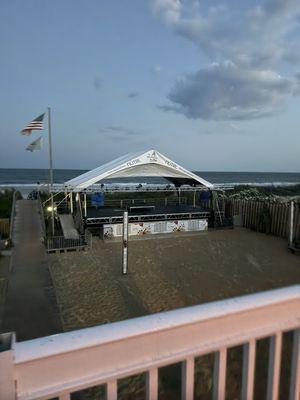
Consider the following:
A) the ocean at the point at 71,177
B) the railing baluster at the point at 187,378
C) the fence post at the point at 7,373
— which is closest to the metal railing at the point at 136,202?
the railing baluster at the point at 187,378

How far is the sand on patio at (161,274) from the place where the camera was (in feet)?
24.1

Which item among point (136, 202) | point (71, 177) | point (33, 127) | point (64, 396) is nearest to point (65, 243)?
point (33, 127)

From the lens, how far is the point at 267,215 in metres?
15.5

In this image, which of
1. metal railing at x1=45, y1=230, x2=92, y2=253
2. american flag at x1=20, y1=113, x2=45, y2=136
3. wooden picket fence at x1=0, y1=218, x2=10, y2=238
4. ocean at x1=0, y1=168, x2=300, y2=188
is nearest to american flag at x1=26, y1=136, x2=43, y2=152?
american flag at x1=20, y1=113, x2=45, y2=136

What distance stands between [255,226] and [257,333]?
15.9 meters

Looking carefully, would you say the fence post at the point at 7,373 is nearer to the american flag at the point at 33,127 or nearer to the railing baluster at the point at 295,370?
the railing baluster at the point at 295,370

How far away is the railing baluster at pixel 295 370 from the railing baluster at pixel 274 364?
9 cm

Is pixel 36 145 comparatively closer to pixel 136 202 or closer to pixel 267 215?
pixel 136 202

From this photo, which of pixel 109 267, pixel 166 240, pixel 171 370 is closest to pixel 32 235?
pixel 109 267

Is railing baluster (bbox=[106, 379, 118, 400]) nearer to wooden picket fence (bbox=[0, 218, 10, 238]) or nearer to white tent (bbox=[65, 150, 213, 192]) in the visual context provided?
white tent (bbox=[65, 150, 213, 192])

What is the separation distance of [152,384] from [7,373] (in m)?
0.56

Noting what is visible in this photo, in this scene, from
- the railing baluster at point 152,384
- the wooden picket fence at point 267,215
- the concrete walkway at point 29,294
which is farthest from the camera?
the wooden picket fence at point 267,215

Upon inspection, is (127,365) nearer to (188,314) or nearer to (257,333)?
(188,314)

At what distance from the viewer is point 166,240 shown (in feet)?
46.7
